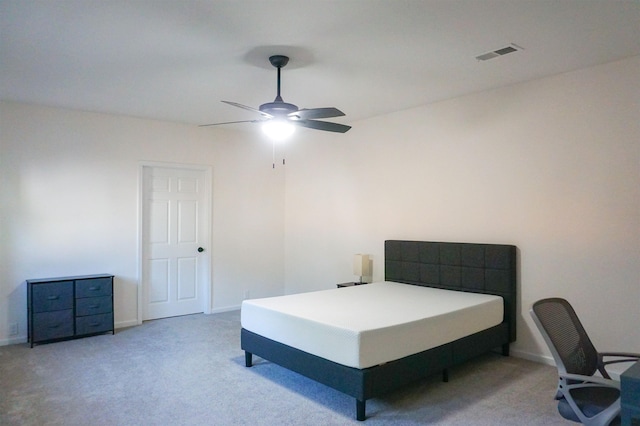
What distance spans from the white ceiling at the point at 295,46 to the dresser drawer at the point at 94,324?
7.98ft

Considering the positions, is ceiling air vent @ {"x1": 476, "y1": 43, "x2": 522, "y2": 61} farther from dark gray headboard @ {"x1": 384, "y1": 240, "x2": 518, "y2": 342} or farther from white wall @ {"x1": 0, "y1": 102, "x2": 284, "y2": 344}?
white wall @ {"x1": 0, "y1": 102, "x2": 284, "y2": 344}

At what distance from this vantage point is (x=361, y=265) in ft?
17.7

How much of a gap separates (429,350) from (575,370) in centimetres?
114

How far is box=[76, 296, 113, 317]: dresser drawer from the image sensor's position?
4805 mm

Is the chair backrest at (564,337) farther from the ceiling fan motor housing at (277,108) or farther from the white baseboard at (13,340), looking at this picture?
the white baseboard at (13,340)

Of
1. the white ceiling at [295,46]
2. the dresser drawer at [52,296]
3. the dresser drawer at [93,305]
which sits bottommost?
the dresser drawer at [93,305]

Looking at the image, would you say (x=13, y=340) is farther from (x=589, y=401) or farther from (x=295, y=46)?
(x=589, y=401)

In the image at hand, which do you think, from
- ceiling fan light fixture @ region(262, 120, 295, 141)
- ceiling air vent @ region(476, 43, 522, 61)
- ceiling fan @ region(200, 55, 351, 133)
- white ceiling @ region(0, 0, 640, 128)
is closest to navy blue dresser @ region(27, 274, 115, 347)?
white ceiling @ region(0, 0, 640, 128)

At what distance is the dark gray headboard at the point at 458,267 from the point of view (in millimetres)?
4141

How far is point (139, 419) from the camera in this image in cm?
291

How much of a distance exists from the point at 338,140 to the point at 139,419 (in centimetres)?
424

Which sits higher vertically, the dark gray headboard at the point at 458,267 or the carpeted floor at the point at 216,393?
the dark gray headboard at the point at 458,267

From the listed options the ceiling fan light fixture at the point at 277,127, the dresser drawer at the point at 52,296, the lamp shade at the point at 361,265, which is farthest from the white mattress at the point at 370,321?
the dresser drawer at the point at 52,296

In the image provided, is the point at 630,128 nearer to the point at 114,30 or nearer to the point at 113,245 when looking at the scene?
the point at 114,30
